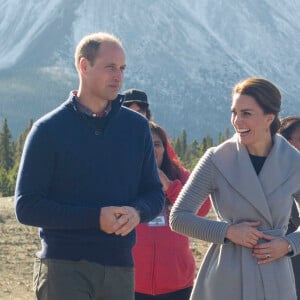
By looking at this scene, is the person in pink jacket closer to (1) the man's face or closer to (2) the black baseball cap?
(2) the black baseball cap

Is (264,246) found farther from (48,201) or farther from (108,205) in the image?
(48,201)

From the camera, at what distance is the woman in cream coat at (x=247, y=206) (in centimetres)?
450

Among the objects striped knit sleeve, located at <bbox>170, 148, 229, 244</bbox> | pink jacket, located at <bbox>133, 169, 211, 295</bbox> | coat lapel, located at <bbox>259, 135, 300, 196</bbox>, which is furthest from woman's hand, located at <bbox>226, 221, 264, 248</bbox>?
pink jacket, located at <bbox>133, 169, 211, 295</bbox>

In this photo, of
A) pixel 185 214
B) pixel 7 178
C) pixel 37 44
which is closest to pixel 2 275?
pixel 185 214

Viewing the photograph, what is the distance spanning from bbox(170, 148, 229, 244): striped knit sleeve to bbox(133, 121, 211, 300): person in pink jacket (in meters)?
0.98

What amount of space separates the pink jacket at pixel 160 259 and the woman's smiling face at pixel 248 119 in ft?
3.75

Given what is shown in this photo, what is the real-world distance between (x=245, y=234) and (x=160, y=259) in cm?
130

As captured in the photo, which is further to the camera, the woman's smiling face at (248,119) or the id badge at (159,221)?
the id badge at (159,221)

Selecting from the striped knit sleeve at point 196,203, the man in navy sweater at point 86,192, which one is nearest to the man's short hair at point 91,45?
the man in navy sweater at point 86,192

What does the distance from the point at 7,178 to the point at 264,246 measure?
44840 mm

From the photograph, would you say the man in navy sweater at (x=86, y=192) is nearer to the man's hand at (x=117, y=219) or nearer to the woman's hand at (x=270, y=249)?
the man's hand at (x=117, y=219)

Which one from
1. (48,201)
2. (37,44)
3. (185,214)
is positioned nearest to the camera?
(48,201)

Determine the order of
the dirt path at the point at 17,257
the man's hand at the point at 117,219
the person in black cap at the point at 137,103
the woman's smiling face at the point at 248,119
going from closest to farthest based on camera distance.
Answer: the man's hand at the point at 117,219 → the woman's smiling face at the point at 248,119 → the person in black cap at the point at 137,103 → the dirt path at the point at 17,257

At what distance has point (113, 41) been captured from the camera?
4.39 metres
